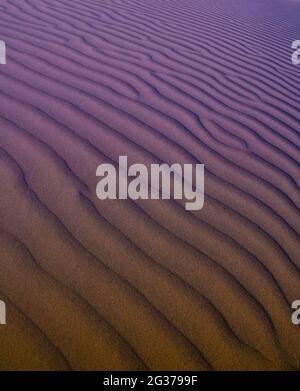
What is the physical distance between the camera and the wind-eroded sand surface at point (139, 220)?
149cm

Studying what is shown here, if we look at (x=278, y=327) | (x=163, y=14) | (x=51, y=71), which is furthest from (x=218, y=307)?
(x=163, y=14)

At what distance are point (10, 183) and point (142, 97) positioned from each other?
4.56ft

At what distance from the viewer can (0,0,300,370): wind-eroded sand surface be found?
1492mm

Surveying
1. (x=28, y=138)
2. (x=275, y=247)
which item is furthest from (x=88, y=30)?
(x=275, y=247)

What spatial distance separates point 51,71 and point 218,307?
215cm

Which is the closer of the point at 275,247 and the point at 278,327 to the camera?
the point at 278,327

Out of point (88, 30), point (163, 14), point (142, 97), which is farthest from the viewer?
point (163, 14)

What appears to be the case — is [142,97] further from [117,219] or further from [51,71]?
[117,219]

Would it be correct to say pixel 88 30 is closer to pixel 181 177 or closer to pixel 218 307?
pixel 181 177

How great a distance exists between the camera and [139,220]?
1.94 meters

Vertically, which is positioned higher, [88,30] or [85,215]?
[88,30]

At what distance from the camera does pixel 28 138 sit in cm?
225
